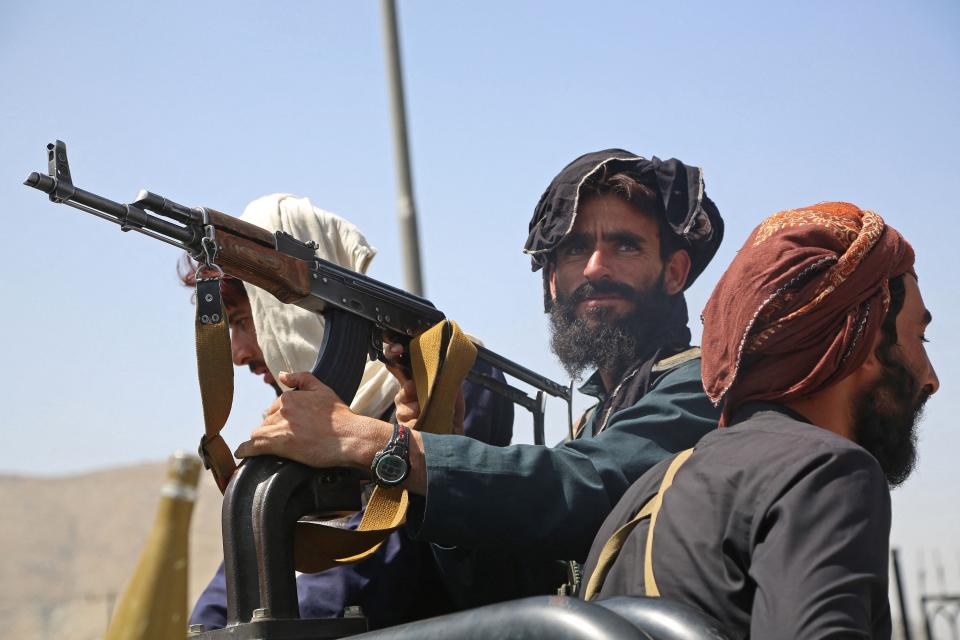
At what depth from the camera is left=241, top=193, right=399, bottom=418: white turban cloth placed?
351 centimetres

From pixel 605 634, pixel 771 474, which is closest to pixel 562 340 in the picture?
pixel 771 474

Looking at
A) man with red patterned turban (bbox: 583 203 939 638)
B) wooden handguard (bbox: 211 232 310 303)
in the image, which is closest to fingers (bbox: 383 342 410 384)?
wooden handguard (bbox: 211 232 310 303)

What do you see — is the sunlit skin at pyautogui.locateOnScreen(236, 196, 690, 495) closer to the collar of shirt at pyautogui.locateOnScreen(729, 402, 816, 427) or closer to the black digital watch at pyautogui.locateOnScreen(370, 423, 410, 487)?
the black digital watch at pyautogui.locateOnScreen(370, 423, 410, 487)

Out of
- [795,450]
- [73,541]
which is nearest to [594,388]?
[795,450]

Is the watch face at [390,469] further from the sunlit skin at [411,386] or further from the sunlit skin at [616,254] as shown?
the sunlit skin at [616,254]

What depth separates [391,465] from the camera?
278 centimetres

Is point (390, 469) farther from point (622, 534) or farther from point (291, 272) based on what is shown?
point (622, 534)

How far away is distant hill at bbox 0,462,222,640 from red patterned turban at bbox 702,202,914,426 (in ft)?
113

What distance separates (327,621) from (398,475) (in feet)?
1.21

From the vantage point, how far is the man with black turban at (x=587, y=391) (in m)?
2.81

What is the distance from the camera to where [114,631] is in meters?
1.19

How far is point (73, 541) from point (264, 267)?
47.5m

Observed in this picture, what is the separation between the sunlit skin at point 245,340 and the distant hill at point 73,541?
3243cm

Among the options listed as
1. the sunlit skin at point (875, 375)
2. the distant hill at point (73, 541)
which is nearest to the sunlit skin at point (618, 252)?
the sunlit skin at point (875, 375)
